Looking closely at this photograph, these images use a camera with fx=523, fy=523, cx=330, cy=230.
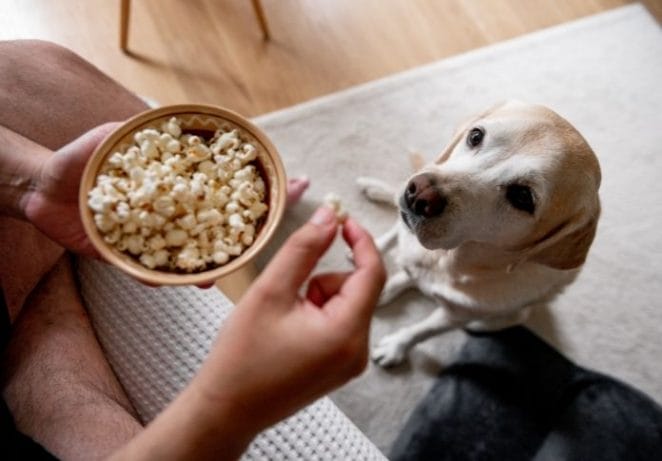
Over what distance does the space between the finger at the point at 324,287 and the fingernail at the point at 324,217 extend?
103mm

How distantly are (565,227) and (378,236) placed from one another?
33.7 inches

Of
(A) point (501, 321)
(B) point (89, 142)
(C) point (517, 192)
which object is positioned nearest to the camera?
(B) point (89, 142)

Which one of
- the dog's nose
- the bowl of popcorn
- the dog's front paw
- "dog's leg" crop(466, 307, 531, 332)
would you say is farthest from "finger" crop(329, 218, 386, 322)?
the dog's front paw

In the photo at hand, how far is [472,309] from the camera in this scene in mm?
1433

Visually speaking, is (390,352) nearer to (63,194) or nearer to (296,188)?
(296,188)

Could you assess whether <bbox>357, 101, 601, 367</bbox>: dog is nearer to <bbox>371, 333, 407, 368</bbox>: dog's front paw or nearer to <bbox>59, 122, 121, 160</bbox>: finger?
<bbox>371, 333, 407, 368</bbox>: dog's front paw

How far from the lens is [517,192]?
1184 mm

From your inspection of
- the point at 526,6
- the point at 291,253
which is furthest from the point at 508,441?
the point at 526,6

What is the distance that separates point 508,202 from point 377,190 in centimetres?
81

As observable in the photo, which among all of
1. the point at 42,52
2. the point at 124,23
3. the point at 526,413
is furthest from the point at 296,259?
the point at 124,23

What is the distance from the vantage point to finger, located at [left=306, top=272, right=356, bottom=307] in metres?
0.88

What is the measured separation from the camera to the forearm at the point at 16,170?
1072 millimetres

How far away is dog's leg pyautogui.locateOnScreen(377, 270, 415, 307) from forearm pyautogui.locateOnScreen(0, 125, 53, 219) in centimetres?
113

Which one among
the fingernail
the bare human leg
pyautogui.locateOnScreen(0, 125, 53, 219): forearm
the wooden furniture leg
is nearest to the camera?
the fingernail
